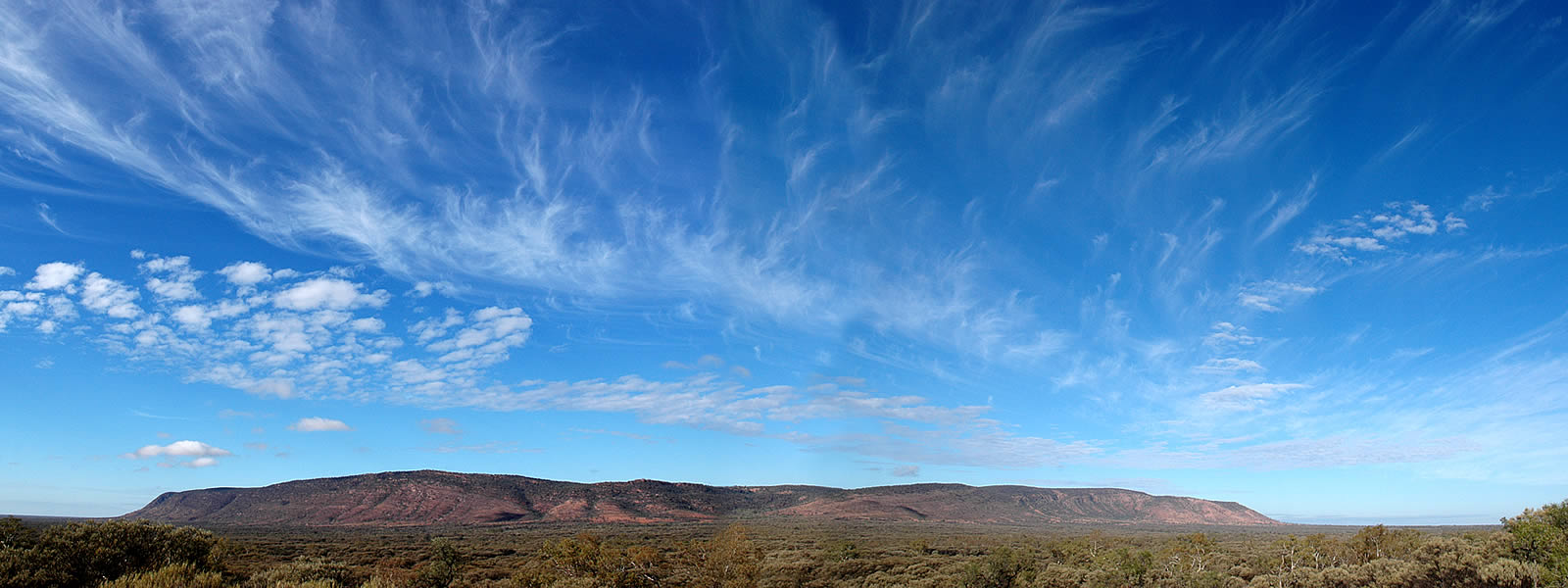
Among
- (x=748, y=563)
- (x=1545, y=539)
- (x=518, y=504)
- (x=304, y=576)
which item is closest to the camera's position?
(x=304, y=576)

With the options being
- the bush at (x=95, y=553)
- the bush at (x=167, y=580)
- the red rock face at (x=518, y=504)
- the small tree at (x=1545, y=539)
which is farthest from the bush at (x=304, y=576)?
the red rock face at (x=518, y=504)

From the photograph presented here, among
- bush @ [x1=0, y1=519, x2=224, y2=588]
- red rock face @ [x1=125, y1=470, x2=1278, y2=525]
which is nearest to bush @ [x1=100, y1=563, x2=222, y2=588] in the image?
bush @ [x1=0, y1=519, x2=224, y2=588]

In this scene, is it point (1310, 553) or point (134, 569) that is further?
point (1310, 553)

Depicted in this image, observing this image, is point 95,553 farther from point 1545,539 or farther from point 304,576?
point 1545,539

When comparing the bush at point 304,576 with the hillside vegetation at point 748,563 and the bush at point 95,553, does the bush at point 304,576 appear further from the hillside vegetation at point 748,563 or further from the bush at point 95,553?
the bush at point 95,553

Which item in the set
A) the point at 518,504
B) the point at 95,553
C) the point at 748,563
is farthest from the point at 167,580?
the point at 518,504

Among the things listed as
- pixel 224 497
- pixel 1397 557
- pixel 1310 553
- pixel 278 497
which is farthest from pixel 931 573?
pixel 224 497

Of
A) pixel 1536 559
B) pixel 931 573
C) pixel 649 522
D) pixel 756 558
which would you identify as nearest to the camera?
pixel 756 558

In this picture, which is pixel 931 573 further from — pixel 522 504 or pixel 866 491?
pixel 866 491
